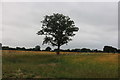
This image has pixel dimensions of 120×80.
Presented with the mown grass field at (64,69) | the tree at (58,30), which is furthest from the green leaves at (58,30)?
the mown grass field at (64,69)

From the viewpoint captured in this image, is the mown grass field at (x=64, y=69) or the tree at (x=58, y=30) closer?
the mown grass field at (x=64, y=69)

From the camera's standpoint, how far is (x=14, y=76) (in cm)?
2052

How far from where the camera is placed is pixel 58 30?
196 ft

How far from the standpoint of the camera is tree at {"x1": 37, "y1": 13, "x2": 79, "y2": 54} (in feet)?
196

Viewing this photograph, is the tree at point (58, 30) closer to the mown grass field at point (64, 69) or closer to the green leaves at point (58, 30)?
the green leaves at point (58, 30)

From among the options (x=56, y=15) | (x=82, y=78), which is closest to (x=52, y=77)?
(x=82, y=78)

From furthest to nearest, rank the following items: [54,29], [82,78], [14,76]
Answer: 1. [54,29]
2. [14,76]
3. [82,78]

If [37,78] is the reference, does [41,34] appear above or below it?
above

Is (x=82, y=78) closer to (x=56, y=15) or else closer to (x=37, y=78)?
(x=37, y=78)

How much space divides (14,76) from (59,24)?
41033 mm

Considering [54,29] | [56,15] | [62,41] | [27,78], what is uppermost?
[56,15]

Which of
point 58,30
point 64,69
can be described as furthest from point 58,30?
point 64,69

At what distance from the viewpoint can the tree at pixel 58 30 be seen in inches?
2351

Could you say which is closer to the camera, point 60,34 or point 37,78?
point 37,78
